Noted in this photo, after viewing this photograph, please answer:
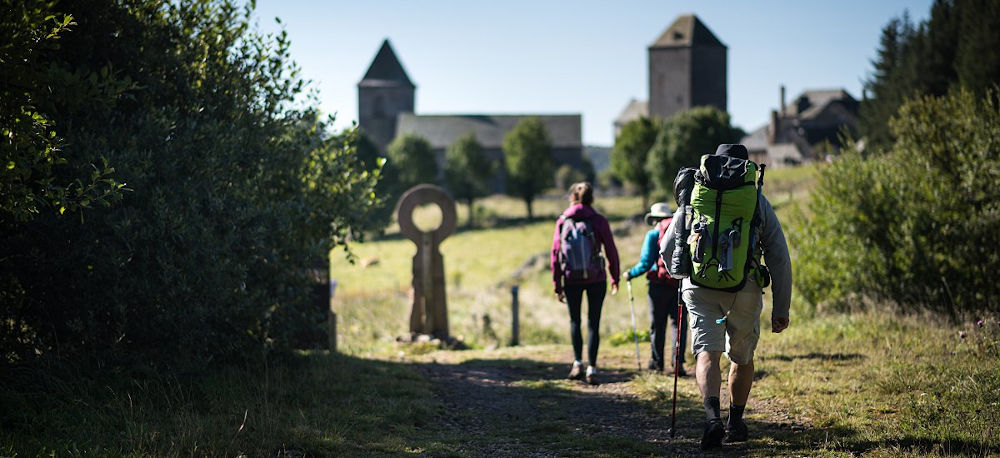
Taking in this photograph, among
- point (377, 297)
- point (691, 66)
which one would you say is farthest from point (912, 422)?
point (691, 66)

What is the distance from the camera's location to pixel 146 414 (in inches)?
245

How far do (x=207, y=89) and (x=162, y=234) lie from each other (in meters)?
2.25

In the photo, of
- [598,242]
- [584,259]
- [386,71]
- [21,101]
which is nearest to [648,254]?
[598,242]

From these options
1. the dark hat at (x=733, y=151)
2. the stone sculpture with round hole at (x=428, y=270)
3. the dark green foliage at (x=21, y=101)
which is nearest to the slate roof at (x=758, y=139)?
the stone sculpture with round hole at (x=428, y=270)

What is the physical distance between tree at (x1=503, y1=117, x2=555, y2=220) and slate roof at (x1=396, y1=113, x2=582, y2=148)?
90.4 feet

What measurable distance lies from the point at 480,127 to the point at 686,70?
94.8 ft

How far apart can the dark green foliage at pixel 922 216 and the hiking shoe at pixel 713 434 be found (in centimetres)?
628

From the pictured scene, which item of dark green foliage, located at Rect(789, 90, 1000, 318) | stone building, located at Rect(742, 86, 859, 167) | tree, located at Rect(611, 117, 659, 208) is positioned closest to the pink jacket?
dark green foliage, located at Rect(789, 90, 1000, 318)

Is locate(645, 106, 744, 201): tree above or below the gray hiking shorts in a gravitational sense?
above

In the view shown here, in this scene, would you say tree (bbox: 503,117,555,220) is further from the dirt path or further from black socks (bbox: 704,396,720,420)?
black socks (bbox: 704,396,720,420)

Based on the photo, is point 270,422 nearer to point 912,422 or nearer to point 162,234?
point 162,234

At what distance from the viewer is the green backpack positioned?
5.34 m

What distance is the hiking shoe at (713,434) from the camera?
17.8 feet

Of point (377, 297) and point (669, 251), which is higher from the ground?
point (669, 251)
